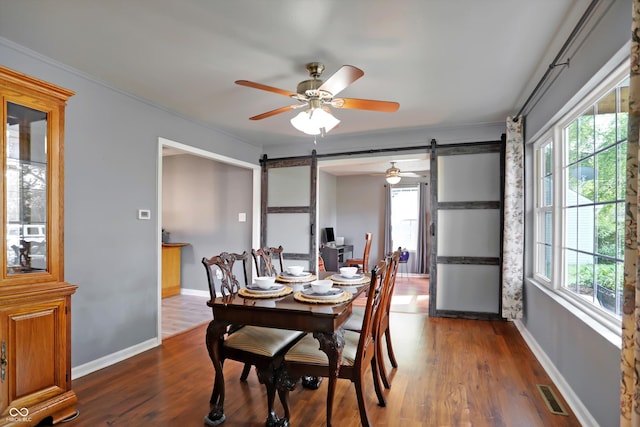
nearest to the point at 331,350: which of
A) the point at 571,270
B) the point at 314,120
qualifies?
the point at 314,120

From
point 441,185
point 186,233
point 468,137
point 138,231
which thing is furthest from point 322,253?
point 138,231

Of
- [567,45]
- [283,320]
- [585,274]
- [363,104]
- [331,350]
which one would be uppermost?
[567,45]

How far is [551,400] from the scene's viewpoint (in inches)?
93.6

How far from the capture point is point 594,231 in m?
2.18

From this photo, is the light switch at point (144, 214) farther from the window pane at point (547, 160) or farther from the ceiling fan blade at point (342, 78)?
the window pane at point (547, 160)

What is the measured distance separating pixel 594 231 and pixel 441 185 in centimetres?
235

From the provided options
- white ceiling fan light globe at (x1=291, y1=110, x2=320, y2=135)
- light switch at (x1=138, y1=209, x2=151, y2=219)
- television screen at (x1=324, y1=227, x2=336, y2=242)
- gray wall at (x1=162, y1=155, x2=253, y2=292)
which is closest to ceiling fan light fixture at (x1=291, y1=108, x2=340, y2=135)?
white ceiling fan light globe at (x1=291, y1=110, x2=320, y2=135)

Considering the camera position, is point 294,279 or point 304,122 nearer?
point 304,122

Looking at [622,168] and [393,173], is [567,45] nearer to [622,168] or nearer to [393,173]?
[622,168]

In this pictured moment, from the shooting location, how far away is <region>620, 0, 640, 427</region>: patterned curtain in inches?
47.8

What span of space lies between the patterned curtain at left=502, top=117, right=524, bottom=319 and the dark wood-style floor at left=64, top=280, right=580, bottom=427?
467 millimetres

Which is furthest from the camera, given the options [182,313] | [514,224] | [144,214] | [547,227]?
[182,313]

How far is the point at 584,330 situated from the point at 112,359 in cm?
355

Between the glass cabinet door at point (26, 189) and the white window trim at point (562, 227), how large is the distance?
324 cm
